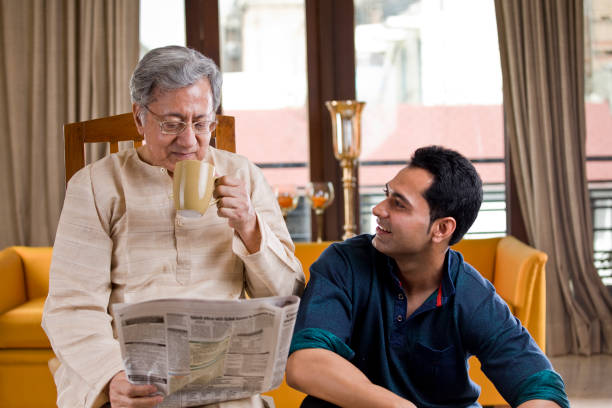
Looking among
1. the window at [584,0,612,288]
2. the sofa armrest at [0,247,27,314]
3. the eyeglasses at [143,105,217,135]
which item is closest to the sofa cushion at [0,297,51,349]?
the sofa armrest at [0,247,27,314]

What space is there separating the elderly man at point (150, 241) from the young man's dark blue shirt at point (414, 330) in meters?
0.10

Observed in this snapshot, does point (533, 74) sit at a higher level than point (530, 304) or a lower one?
higher

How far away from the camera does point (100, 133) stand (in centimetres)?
186

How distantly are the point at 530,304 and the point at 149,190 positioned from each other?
1.70 metres

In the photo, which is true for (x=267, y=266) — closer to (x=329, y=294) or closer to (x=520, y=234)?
(x=329, y=294)

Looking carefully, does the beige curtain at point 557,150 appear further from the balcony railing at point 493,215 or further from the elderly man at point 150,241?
the elderly man at point 150,241

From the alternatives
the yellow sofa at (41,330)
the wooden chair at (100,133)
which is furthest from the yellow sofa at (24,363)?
the wooden chair at (100,133)

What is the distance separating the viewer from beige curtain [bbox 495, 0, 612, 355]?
3.78 m

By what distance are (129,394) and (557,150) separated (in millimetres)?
3154

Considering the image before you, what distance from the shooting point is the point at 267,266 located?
4.64ft

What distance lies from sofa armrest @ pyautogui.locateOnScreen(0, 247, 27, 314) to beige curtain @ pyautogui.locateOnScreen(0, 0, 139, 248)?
25.9 inches

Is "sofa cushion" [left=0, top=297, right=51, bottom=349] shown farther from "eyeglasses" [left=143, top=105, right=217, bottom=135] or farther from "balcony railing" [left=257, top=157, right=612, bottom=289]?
"balcony railing" [left=257, top=157, right=612, bottom=289]

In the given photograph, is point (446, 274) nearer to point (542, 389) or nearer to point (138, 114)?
point (542, 389)

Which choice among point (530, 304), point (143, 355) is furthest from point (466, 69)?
point (143, 355)
